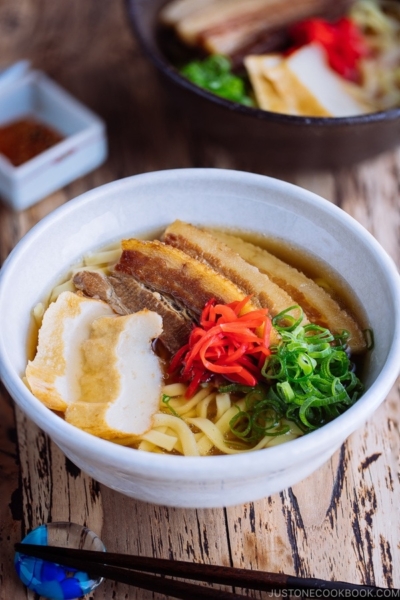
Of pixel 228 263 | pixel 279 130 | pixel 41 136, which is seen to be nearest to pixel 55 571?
pixel 228 263

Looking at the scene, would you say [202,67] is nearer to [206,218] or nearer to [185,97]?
[185,97]

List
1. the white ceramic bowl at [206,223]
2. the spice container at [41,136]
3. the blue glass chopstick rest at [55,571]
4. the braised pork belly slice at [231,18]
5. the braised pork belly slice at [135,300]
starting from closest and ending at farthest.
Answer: the white ceramic bowl at [206,223] < the blue glass chopstick rest at [55,571] < the braised pork belly slice at [135,300] < the spice container at [41,136] < the braised pork belly slice at [231,18]

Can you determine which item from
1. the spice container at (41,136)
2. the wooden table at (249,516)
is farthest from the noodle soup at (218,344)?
the spice container at (41,136)

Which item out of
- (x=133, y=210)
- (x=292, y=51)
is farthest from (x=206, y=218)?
(x=292, y=51)

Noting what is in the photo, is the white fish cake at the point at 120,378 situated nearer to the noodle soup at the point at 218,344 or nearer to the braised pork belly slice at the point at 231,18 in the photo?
the noodle soup at the point at 218,344

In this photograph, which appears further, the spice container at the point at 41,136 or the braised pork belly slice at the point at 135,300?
the spice container at the point at 41,136

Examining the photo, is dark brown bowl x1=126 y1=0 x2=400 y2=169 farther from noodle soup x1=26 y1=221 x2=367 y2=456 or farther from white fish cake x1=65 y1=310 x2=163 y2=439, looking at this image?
white fish cake x1=65 y1=310 x2=163 y2=439
